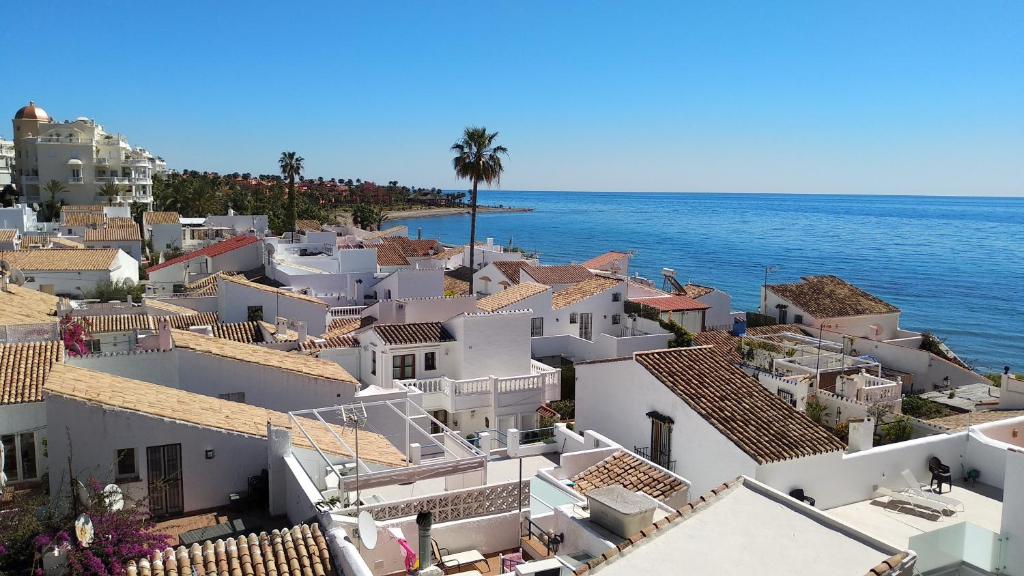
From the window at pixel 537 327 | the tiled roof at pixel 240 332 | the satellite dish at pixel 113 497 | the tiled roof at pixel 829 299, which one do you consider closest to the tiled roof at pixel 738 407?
the satellite dish at pixel 113 497

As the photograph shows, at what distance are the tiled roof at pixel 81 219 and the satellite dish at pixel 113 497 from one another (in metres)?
60.2

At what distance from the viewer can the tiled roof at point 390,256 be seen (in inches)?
2080

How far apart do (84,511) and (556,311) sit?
29538 mm

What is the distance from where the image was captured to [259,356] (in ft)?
64.0

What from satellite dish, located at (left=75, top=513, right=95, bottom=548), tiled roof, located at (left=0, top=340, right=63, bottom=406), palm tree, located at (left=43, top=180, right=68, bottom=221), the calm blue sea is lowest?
the calm blue sea

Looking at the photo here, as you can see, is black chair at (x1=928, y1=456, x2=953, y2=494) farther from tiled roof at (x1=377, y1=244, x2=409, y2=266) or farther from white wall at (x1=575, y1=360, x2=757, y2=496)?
tiled roof at (x1=377, y1=244, x2=409, y2=266)

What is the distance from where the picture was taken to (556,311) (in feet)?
126

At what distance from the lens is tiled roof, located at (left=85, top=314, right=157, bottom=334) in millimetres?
26031

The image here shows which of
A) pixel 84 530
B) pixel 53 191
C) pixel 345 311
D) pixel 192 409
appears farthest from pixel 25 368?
pixel 53 191

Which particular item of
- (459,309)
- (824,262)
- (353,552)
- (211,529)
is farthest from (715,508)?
(824,262)

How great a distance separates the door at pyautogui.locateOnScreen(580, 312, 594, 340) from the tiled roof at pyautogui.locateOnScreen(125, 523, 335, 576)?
30.2 metres

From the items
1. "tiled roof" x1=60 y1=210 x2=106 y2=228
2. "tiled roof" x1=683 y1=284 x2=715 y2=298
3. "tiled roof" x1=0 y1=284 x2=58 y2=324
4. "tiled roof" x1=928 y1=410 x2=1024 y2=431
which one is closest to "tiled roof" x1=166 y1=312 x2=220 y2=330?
"tiled roof" x1=0 y1=284 x2=58 y2=324

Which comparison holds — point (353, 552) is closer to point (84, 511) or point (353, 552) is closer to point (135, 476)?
point (84, 511)

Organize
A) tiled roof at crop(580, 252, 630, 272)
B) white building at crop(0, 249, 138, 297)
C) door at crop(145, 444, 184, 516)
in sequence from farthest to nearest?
1. tiled roof at crop(580, 252, 630, 272)
2. white building at crop(0, 249, 138, 297)
3. door at crop(145, 444, 184, 516)
